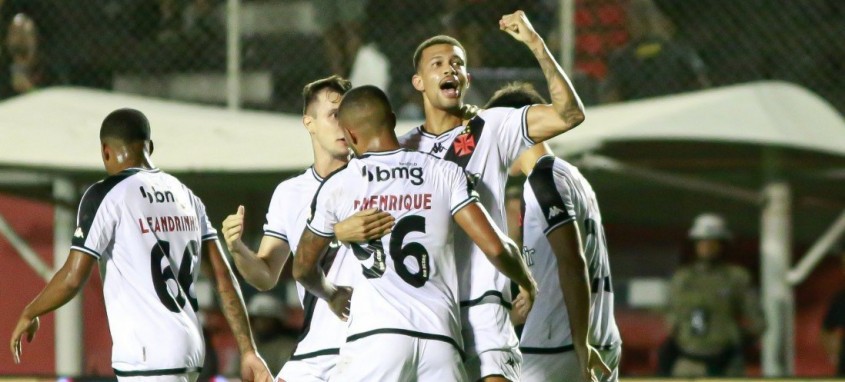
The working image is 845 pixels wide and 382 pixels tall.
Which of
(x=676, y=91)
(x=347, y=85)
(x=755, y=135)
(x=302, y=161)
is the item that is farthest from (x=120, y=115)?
(x=676, y=91)

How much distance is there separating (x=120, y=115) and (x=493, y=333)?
164 centimetres

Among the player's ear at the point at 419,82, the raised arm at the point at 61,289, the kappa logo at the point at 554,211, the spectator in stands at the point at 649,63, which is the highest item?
the spectator in stands at the point at 649,63

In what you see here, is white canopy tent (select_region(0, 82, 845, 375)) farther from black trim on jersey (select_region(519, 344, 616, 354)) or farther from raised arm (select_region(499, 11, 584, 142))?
raised arm (select_region(499, 11, 584, 142))

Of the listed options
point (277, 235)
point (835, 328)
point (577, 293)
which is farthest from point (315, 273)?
point (835, 328)

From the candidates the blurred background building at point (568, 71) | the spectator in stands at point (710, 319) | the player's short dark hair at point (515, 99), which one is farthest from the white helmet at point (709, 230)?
the player's short dark hair at point (515, 99)

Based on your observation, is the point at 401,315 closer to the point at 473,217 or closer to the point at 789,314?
the point at 473,217

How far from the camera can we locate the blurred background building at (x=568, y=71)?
9.66 meters

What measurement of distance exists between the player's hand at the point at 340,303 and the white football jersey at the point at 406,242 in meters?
0.42

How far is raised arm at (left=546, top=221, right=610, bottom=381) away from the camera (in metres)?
5.15

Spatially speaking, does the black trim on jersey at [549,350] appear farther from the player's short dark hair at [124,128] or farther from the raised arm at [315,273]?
the player's short dark hair at [124,128]

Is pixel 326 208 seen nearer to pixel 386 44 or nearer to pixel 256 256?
pixel 256 256

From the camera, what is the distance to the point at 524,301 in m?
4.95

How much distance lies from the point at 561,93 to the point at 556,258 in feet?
2.26

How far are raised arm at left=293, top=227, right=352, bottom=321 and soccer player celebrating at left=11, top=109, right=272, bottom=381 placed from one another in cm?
62
